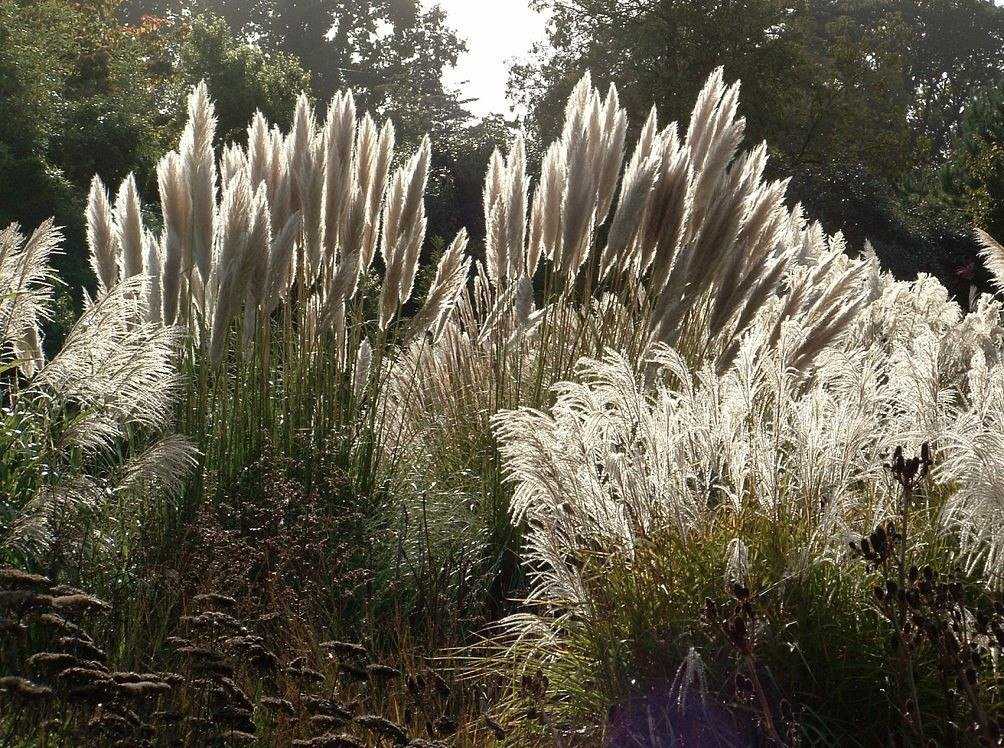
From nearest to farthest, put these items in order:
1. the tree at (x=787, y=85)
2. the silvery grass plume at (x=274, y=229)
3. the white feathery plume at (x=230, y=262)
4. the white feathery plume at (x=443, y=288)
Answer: the white feathery plume at (x=230, y=262)
the silvery grass plume at (x=274, y=229)
the white feathery plume at (x=443, y=288)
the tree at (x=787, y=85)

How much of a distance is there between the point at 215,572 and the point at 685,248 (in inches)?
98.1

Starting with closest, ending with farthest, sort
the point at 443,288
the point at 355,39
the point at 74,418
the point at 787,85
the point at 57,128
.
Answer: the point at 74,418
the point at 443,288
the point at 57,128
the point at 787,85
the point at 355,39

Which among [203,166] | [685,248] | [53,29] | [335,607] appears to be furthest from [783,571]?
[53,29]

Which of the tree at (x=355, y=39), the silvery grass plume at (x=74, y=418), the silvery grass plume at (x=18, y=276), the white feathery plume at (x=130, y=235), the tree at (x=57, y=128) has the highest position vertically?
the tree at (x=355, y=39)

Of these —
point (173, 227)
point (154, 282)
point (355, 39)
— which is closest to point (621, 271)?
point (173, 227)

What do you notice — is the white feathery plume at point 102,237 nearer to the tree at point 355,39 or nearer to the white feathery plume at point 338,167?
→ the white feathery plume at point 338,167

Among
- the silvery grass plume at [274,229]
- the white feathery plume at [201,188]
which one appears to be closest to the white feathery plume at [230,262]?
the silvery grass plume at [274,229]

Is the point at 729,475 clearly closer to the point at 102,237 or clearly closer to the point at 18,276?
the point at 18,276

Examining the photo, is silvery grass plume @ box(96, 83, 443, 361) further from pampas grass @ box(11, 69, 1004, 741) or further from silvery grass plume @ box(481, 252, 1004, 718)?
silvery grass plume @ box(481, 252, 1004, 718)

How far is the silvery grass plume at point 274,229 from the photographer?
16.0ft

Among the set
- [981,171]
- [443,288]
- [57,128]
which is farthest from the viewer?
[981,171]

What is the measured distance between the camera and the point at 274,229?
5.10m

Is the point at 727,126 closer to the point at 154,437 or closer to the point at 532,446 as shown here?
the point at 532,446

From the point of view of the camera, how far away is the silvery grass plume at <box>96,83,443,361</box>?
488 centimetres
